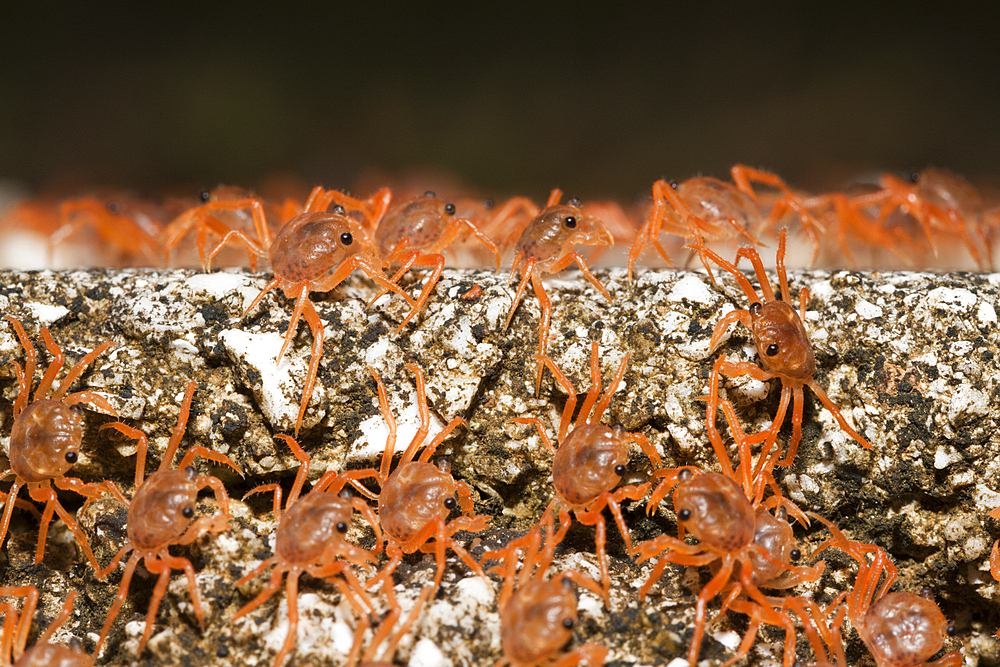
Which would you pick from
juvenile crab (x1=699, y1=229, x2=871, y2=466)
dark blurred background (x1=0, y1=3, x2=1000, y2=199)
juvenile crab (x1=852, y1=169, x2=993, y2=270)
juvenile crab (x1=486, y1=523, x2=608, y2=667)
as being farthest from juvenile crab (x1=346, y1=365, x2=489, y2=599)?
dark blurred background (x1=0, y1=3, x2=1000, y2=199)

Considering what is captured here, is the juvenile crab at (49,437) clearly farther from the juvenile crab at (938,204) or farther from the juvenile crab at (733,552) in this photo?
the juvenile crab at (938,204)

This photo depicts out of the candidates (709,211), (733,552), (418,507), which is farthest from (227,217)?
(733,552)

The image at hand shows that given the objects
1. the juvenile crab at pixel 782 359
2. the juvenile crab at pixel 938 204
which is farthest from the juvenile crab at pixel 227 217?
the juvenile crab at pixel 938 204

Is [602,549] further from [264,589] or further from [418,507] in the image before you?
[264,589]

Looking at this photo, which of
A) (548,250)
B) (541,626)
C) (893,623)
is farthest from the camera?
(548,250)

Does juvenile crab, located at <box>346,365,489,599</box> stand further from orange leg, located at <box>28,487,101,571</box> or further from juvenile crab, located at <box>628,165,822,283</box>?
juvenile crab, located at <box>628,165,822,283</box>

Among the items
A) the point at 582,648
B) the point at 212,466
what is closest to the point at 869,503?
the point at 582,648

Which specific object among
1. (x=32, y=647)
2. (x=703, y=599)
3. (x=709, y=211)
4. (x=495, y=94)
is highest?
(x=495, y=94)
